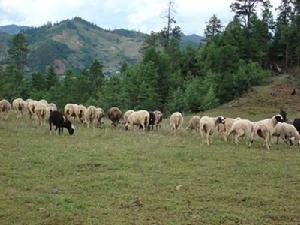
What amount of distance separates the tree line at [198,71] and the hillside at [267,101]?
2.58 m

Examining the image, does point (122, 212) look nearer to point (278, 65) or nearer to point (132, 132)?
point (132, 132)

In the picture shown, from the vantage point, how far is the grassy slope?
1407 cm

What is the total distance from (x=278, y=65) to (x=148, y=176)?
230 feet

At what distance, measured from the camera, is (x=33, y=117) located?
40500mm

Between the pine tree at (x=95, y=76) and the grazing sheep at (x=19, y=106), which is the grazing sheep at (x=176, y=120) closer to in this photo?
the grazing sheep at (x=19, y=106)

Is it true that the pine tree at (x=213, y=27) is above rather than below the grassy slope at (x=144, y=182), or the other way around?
above

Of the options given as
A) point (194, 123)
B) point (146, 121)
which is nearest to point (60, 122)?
point (146, 121)

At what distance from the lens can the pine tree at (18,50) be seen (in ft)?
355

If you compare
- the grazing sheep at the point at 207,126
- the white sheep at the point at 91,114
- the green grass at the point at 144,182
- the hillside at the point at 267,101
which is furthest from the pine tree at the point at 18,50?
the grazing sheep at the point at 207,126

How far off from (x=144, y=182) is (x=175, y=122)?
17.7 metres

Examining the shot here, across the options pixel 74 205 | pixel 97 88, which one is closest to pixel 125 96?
pixel 97 88

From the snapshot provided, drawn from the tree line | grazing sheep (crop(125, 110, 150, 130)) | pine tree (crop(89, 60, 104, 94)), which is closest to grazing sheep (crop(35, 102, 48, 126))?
grazing sheep (crop(125, 110, 150, 130))

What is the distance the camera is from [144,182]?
1797 centimetres

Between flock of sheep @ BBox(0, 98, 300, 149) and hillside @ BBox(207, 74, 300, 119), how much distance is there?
750 inches
